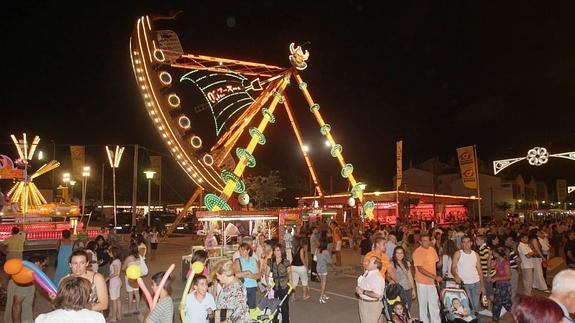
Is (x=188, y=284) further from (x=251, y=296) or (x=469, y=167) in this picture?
(x=469, y=167)

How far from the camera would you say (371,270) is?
20.1 ft

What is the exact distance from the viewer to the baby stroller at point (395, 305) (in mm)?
6012

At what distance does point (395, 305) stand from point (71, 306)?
4.30 m

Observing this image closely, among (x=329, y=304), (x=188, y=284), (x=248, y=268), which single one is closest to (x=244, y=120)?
(x=329, y=304)

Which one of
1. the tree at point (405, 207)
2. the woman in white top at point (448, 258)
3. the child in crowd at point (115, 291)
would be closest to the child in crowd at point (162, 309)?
the child in crowd at point (115, 291)

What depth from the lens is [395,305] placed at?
610cm

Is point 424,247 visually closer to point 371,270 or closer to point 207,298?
point 371,270

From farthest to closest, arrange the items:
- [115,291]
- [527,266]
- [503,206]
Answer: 1. [503,206]
2. [527,266]
3. [115,291]

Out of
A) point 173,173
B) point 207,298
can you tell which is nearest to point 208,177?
point 207,298

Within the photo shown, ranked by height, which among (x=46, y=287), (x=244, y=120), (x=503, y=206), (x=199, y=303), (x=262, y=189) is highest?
(x=244, y=120)

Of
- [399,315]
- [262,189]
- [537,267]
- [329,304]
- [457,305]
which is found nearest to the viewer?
[399,315]

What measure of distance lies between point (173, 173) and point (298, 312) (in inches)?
1740

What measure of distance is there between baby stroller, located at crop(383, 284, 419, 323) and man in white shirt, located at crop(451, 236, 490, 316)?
2.09 meters

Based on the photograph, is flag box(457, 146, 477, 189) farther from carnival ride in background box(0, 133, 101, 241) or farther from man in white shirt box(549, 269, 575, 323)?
man in white shirt box(549, 269, 575, 323)
